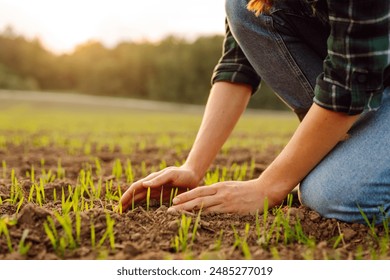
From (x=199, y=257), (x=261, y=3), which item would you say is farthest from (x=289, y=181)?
(x=261, y=3)

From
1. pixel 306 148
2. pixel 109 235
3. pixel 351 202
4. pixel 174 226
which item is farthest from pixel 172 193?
pixel 351 202

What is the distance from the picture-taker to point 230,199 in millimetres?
1710

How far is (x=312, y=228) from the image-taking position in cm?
163

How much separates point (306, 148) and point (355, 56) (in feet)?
1.13

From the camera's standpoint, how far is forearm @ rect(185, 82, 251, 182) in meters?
2.00

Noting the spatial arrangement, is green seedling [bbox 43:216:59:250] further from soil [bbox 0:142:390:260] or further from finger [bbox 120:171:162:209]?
finger [bbox 120:171:162:209]

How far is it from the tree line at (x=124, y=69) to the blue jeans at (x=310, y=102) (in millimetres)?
25803

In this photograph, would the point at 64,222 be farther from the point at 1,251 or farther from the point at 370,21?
the point at 370,21

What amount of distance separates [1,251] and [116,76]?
3075 centimetres

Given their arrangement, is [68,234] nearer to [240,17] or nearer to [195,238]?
[195,238]

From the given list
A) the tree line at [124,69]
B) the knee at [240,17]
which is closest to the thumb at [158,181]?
the knee at [240,17]

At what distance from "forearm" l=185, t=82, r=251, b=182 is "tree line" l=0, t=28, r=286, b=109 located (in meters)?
25.7

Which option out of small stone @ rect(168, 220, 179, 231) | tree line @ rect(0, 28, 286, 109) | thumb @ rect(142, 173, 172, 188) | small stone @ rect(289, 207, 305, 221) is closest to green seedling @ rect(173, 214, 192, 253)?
small stone @ rect(168, 220, 179, 231)
